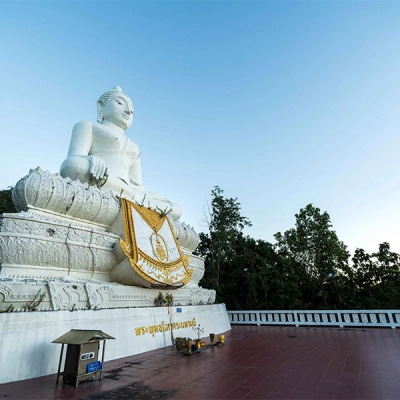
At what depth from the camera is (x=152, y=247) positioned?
874 cm

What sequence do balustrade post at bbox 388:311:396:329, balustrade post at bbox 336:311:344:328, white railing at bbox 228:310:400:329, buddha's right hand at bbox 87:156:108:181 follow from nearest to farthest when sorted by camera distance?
buddha's right hand at bbox 87:156:108:181 < balustrade post at bbox 388:311:396:329 < white railing at bbox 228:310:400:329 < balustrade post at bbox 336:311:344:328

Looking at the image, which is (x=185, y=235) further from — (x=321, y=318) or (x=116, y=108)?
(x=321, y=318)

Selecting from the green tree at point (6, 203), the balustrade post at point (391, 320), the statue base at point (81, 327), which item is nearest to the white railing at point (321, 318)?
the balustrade post at point (391, 320)

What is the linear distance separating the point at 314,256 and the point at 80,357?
16928mm

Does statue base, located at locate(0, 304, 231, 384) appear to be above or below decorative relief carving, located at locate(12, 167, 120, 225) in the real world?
below

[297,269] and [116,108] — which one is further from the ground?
[116,108]

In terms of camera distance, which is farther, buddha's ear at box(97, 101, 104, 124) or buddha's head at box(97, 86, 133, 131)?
buddha's ear at box(97, 101, 104, 124)

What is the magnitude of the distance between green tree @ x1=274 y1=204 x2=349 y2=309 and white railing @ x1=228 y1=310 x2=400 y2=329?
5143mm

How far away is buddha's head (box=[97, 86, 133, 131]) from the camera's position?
38.7 ft

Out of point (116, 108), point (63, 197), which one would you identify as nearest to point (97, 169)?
point (63, 197)

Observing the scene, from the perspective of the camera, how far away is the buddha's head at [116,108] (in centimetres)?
1179

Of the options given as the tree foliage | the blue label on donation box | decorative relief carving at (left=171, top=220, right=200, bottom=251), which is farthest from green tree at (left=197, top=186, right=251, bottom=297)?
the blue label on donation box

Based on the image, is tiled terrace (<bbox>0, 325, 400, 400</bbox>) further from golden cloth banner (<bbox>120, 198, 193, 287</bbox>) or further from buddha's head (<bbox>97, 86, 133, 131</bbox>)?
buddha's head (<bbox>97, 86, 133, 131</bbox>)

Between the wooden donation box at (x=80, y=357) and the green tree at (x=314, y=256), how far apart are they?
14513 millimetres
